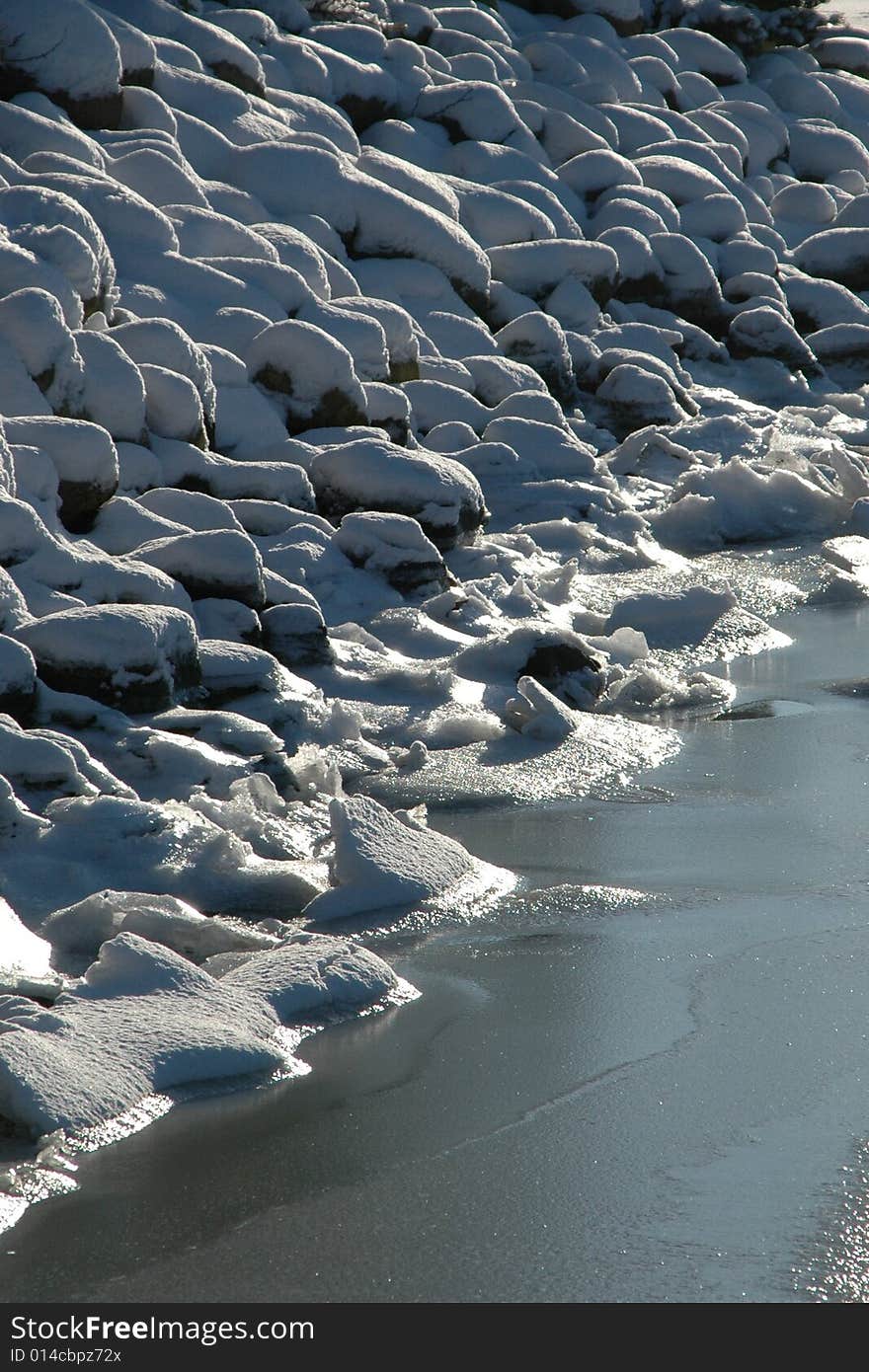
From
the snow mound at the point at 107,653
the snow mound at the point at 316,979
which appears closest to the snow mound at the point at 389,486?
the snow mound at the point at 107,653

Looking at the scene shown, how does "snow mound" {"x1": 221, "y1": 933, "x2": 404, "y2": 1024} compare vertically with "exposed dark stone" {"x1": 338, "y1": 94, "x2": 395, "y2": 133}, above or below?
below

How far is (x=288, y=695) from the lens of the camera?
19.5 feet

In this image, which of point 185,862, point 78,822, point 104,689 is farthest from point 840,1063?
point 104,689

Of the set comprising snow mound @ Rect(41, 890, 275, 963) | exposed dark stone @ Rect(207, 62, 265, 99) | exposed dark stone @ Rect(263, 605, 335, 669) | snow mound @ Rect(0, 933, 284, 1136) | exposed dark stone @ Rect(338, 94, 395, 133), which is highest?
exposed dark stone @ Rect(207, 62, 265, 99)

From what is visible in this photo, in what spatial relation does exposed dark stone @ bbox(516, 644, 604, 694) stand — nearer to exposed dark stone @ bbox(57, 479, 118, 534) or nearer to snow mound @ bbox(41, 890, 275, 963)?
exposed dark stone @ bbox(57, 479, 118, 534)

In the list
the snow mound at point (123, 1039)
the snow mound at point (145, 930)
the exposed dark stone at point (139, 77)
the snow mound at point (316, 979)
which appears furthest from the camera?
the exposed dark stone at point (139, 77)

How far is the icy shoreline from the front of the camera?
4461 mm

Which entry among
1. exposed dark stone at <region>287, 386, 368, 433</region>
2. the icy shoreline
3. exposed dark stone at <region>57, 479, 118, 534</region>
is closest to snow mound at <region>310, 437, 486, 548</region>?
the icy shoreline

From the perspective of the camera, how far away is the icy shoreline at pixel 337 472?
4.46 m

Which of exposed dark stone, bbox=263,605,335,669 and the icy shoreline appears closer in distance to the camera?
the icy shoreline

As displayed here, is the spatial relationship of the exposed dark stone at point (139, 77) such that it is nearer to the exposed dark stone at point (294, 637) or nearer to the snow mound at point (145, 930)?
the exposed dark stone at point (294, 637)

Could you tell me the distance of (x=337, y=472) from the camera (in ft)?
25.6

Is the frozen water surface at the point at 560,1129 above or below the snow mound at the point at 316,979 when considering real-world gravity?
above

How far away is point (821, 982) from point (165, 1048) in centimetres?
153
